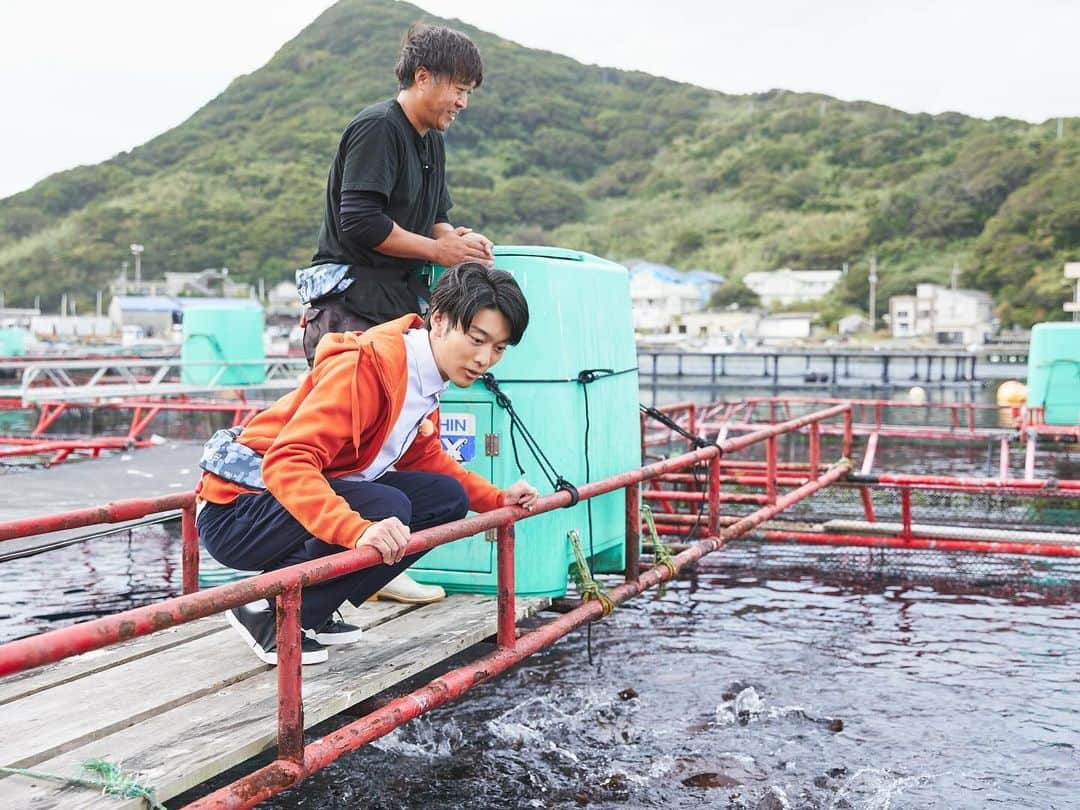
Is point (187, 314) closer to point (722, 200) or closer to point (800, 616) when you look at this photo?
point (800, 616)

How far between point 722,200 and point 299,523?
533 feet

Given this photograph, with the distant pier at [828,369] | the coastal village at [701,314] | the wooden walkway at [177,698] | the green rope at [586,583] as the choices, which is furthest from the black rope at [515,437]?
the coastal village at [701,314]

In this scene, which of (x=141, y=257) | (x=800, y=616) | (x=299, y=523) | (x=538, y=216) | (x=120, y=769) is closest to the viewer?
(x=120, y=769)

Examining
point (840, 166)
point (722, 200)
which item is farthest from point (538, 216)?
point (840, 166)

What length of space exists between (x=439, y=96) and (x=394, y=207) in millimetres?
445

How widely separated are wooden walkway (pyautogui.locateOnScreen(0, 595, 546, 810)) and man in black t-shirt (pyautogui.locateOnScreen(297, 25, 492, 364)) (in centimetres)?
115

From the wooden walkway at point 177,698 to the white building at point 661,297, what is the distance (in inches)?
4477

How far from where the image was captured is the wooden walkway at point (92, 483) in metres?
7.92

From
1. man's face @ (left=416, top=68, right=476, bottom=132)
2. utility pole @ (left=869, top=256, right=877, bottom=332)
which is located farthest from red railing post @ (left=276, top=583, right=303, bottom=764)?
utility pole @ (left=869, top=256, right=877, bottom=332)

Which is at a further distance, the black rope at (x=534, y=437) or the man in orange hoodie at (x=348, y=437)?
the black rope at (x=534, y=437)

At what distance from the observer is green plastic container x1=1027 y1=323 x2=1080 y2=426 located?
45.4 feet

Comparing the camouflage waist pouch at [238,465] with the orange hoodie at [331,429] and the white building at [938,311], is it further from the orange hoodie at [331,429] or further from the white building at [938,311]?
the white building at [938,311]

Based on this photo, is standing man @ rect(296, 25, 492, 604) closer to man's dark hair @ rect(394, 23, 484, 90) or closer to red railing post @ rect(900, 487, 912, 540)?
man's dark hair @ rect(394, 23, 484, 90)

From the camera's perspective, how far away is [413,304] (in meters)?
4.39
